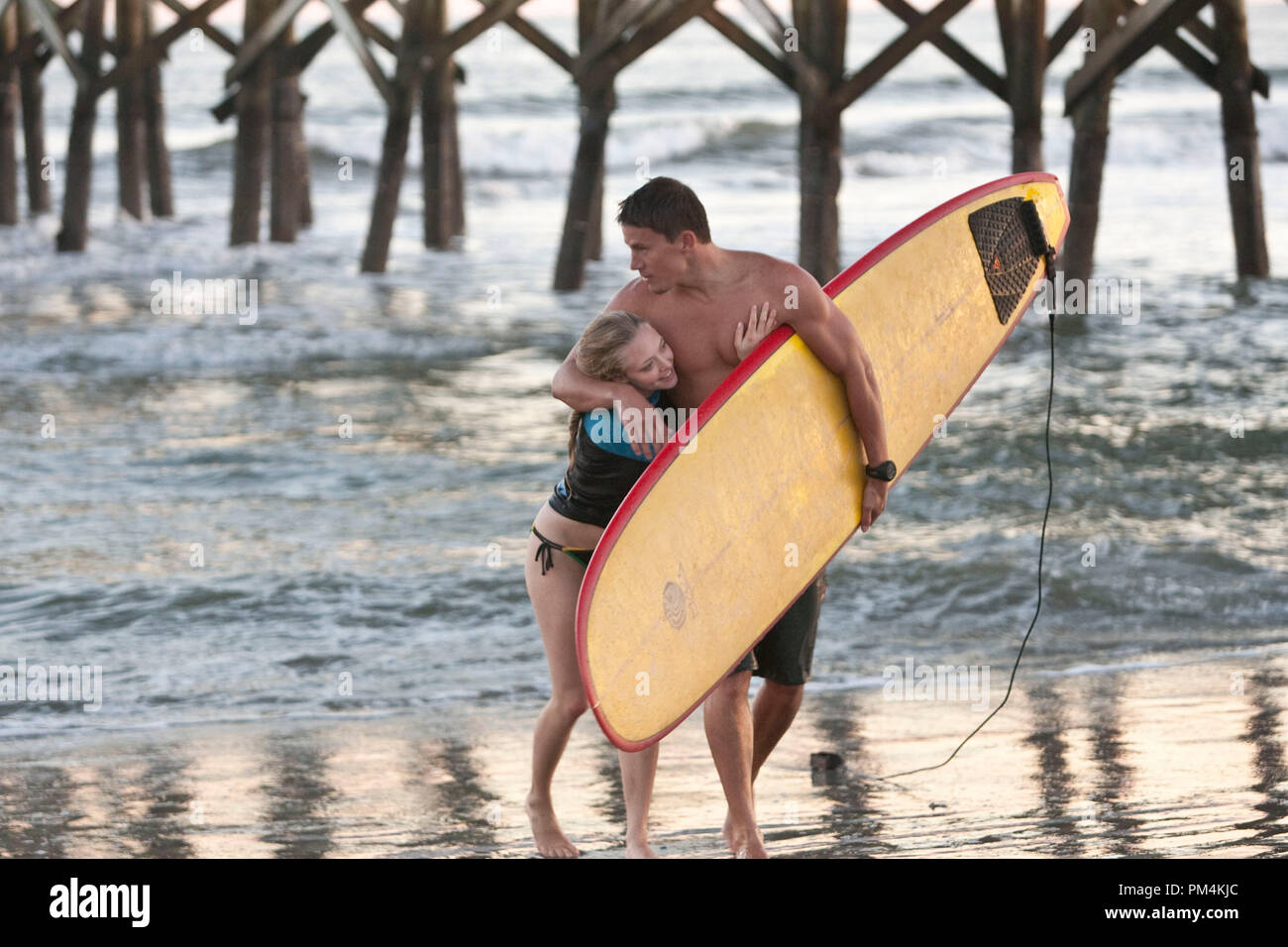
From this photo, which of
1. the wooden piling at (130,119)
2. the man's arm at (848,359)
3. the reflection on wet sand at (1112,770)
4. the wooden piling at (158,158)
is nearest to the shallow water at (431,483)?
the wooden piling at (130,119)

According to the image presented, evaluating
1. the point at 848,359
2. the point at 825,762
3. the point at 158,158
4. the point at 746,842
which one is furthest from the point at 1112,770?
the point at 158,158

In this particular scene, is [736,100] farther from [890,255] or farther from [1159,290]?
[890,255]

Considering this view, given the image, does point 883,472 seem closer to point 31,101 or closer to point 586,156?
point 586,156

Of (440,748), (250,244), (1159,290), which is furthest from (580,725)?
(250,244)

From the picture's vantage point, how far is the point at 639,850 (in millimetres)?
3242

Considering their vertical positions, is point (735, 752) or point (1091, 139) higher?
point (1091, 139)

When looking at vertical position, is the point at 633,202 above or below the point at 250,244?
below

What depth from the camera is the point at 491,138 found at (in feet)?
101

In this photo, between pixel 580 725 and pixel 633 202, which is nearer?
pixel 633 202

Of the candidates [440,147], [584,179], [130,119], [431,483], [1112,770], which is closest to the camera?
[1112,770]

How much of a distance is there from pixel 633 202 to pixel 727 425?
0.56 meters

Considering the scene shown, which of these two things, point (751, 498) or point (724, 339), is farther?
point (751, 498)

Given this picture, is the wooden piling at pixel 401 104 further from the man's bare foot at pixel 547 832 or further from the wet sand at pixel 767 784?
the man's bare foot at pixel 547 832

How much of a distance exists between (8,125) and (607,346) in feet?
51.0
